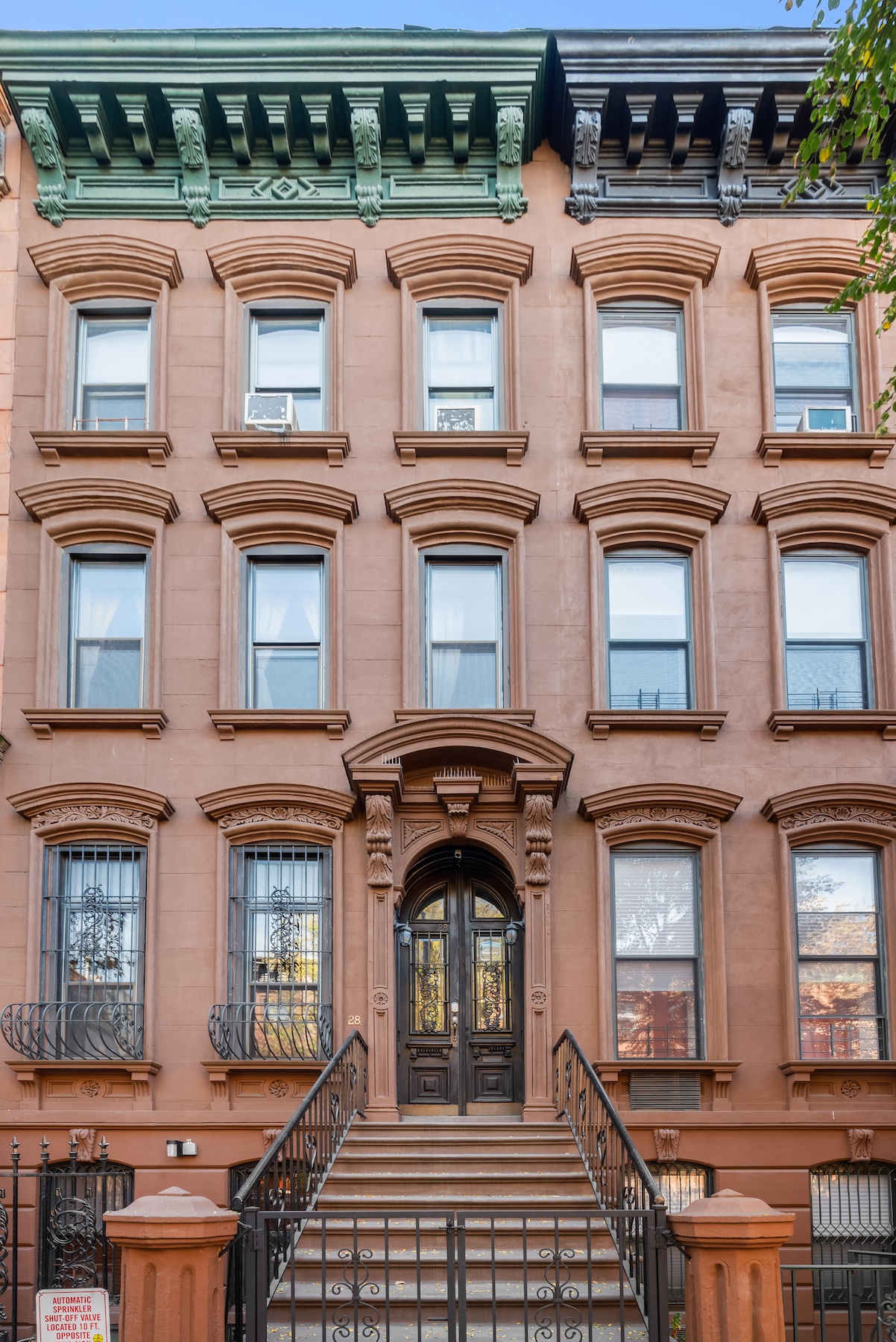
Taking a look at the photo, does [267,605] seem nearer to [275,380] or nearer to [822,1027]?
[275,380]

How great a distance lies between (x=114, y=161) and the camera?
56.2 ft

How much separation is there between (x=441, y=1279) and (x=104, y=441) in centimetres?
949

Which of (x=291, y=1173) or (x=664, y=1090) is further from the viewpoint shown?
(x=664, y=1090)

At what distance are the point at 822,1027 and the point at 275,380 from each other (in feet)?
30.8

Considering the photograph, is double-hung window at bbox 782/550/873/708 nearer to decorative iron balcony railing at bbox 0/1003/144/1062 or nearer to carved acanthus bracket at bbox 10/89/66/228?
decorative iron balcony railing at bbox 0/1003/144/1062

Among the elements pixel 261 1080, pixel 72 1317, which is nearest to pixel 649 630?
pixel 261 1080

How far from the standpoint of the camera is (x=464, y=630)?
1625 centimetres

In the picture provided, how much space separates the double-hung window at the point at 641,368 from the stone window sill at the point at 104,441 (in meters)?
5.03

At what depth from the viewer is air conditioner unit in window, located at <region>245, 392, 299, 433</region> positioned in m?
16.3

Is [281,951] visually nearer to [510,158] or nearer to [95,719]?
[95,719]

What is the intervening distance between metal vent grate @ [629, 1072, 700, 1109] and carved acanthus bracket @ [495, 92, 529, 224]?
966 cm

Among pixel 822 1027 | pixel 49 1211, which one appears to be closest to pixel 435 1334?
pixel 49 1211

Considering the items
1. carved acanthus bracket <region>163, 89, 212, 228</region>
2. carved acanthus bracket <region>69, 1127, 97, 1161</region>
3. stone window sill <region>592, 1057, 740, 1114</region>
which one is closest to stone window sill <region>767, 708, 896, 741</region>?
stone window sill <region>592, 1057, 740, 1114</region>

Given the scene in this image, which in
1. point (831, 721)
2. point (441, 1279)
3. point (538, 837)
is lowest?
point (441, 1279)
